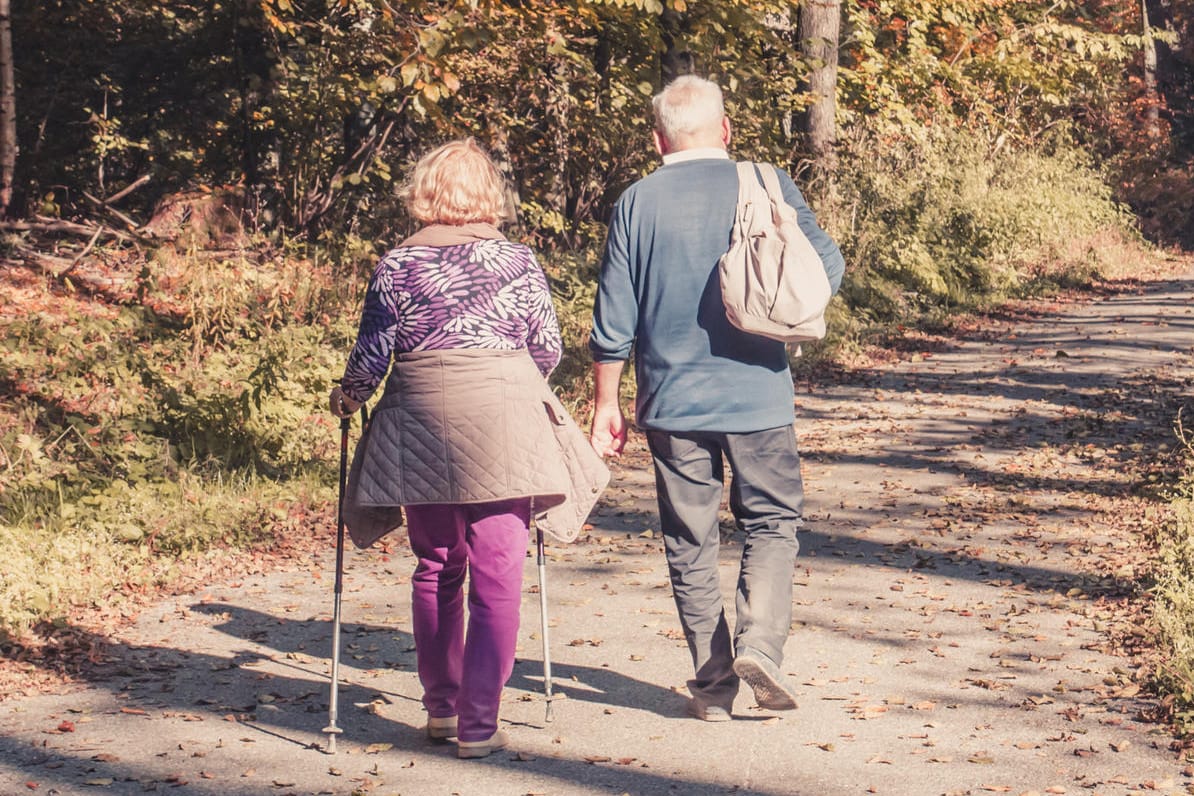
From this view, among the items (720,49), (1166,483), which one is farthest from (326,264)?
(1166,483)

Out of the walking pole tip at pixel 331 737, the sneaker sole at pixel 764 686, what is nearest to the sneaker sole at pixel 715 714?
the sneaker sole at pixel 764 686

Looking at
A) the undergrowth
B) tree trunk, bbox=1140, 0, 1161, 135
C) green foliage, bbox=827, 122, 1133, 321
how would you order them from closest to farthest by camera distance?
1. the undergrowth
2. green foliage, bbox=827, 122, 1133, 321
3. tree trunk, bbox=1140, 0, 1161, 135

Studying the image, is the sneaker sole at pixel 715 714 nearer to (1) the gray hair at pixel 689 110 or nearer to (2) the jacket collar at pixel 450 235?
(2) the jacket collar at pixel 450 235

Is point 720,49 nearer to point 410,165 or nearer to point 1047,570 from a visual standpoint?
point 410,165

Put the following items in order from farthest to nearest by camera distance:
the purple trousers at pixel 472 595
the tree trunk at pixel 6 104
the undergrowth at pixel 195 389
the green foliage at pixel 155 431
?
the tree trunk at pixel 6 104
the undergrowth at pixel 195 389
the green foliage at pixel 155 431
the purple trousers at pixel 472 595

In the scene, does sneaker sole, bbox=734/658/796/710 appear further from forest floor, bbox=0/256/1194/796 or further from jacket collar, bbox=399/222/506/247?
jacket collar, bbox=399/222/506/247

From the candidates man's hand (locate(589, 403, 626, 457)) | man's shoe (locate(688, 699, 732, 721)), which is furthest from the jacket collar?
man's shoe (locate(688, 699, 732, 721))

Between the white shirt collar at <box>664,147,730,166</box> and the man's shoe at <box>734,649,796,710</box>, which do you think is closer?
the man's shoe at <box>734,649,796,710</box>

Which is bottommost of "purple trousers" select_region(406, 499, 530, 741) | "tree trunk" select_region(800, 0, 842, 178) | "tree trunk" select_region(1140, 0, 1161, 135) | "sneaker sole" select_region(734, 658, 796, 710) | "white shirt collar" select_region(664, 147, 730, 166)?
"sneaker sole" select_region(734, 658, 796, 710)

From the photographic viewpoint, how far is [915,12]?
26.4 meters

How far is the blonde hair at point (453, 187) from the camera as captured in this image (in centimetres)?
463

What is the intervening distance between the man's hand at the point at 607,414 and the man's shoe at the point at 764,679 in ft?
2.80

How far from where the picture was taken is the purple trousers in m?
4.69

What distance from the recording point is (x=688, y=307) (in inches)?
196
